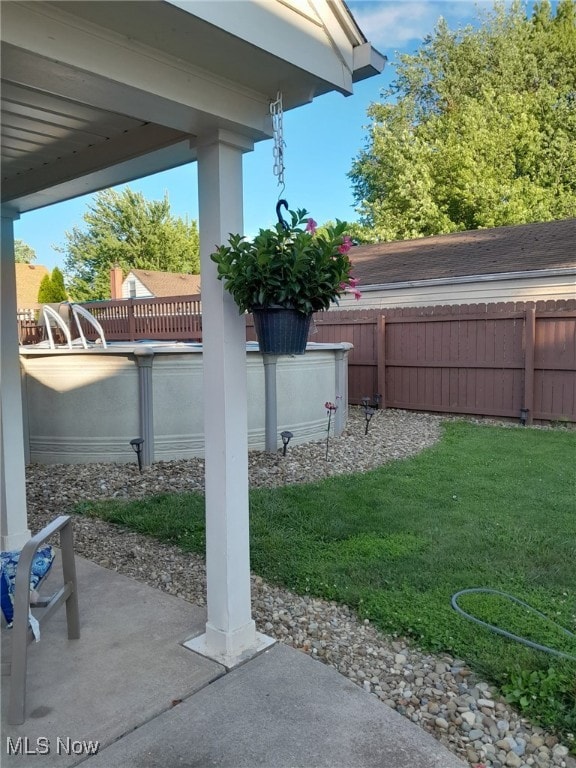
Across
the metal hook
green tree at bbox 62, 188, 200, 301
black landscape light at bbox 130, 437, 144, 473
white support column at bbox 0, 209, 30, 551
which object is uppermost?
green tree at bbox 62, 188, 200, 301

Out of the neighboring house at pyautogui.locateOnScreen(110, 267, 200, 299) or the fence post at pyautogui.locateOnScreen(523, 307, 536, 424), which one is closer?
the fence post at pyautogui.locateOnScreen(523, 307, 536, 424)

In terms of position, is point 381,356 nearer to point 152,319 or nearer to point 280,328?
point 152,319

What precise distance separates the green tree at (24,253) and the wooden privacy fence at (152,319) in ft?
92.9

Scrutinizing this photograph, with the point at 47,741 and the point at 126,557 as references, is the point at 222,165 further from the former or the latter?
the point at 126,557

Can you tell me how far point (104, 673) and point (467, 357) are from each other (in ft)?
24.3

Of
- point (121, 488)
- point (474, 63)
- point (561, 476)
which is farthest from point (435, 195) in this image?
point (121, 488)

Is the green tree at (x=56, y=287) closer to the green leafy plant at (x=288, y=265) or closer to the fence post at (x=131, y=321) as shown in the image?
the fence post at (x=131, y=321)

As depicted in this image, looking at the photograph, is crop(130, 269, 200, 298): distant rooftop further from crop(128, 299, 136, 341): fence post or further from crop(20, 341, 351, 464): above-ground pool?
crop(20, 341, 351, 464): above-ground pool

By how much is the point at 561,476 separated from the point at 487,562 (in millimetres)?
2315

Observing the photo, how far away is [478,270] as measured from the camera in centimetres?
1053

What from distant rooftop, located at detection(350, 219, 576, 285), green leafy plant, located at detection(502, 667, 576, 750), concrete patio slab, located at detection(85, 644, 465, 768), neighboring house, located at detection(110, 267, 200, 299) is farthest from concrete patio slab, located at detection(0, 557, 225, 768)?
neighboring house, located at detection(110, 267, 200, 299)

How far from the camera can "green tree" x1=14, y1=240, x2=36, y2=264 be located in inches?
1502

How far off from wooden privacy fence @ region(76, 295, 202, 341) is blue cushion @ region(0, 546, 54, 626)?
9.32 meters

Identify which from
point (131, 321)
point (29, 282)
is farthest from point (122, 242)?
point (131, 321)
